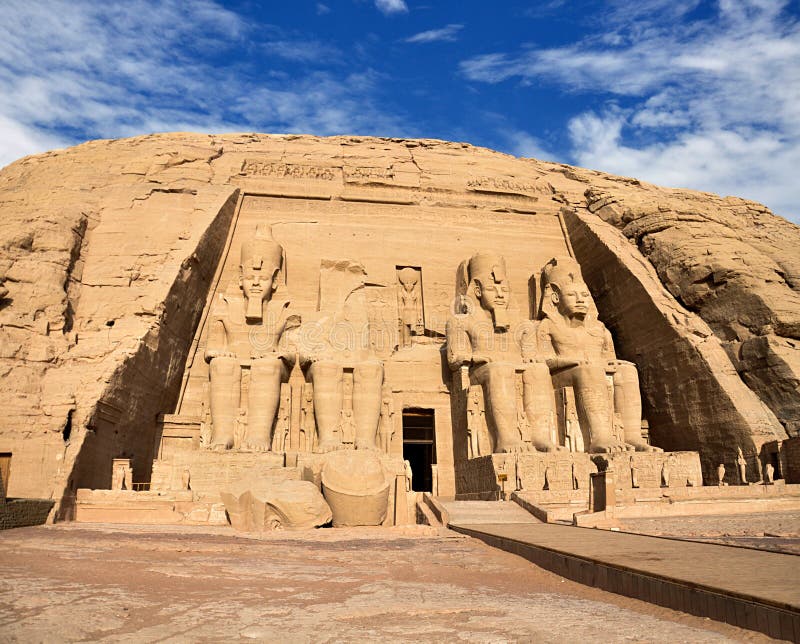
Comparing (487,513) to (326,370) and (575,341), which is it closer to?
(326,370)

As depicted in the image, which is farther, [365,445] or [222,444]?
[365,445]

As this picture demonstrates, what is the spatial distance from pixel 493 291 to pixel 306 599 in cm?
A: 934

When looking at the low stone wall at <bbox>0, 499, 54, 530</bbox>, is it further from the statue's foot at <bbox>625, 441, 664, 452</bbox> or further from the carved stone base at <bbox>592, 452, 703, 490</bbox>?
the statue's foot at <bbox>625, 441, 664, 452</bbox>

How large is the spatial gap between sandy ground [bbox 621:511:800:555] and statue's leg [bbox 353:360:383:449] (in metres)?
4.60

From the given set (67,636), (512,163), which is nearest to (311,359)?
(512,163)

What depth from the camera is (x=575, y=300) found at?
12086 mm

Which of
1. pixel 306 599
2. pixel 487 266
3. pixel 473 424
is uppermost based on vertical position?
pixel 487 266

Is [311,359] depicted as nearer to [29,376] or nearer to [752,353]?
[29,376]

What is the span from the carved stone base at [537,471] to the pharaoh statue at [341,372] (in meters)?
1.91

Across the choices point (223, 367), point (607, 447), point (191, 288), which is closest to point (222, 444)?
point (223, 367)

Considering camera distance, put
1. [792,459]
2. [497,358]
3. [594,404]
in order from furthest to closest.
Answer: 1. [497,358]
2. [594,404]
3. [792,459]

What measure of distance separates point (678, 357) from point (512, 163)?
6500mm

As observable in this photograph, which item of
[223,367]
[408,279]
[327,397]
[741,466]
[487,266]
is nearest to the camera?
[741,466]

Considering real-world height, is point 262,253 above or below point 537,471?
above
